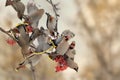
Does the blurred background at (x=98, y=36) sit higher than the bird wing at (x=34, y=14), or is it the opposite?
the blurred background at (x=98, y=36)

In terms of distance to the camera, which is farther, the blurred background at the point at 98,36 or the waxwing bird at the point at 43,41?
the blurred background at the point at 98,36

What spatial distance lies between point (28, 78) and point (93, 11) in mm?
1581

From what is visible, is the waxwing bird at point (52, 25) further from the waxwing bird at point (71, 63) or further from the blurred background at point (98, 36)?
the blurred background at point (98, 36)

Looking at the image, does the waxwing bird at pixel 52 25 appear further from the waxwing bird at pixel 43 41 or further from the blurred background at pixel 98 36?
the blurred background at pixel 98 36

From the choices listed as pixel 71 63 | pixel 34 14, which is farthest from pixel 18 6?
pixel 71 63

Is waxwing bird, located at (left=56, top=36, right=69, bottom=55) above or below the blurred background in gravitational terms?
below

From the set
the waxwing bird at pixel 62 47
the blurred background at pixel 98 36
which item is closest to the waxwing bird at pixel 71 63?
the waxwing bird at pixel 62 47

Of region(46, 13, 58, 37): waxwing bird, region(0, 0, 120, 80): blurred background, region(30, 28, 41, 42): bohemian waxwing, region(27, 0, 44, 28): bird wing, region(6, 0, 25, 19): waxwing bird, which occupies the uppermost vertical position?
region(0, 0, 120, 80): blurred background

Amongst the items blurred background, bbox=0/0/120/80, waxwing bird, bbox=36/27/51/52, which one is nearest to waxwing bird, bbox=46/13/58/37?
waxwing bird, bbox=36/27/51/52

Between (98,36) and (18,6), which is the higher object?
(98,36)

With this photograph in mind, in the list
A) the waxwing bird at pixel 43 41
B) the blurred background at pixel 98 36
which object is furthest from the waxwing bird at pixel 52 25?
the blurred background at pixel 98 36

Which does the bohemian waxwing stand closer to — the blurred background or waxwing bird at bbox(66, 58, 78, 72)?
waxwing bird at bbox(66, 58, 78, 72)

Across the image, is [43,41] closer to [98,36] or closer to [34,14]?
[34,14]

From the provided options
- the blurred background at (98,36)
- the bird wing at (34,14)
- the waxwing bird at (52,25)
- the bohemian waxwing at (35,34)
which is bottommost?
the bohemian waxwing at (35,34)
